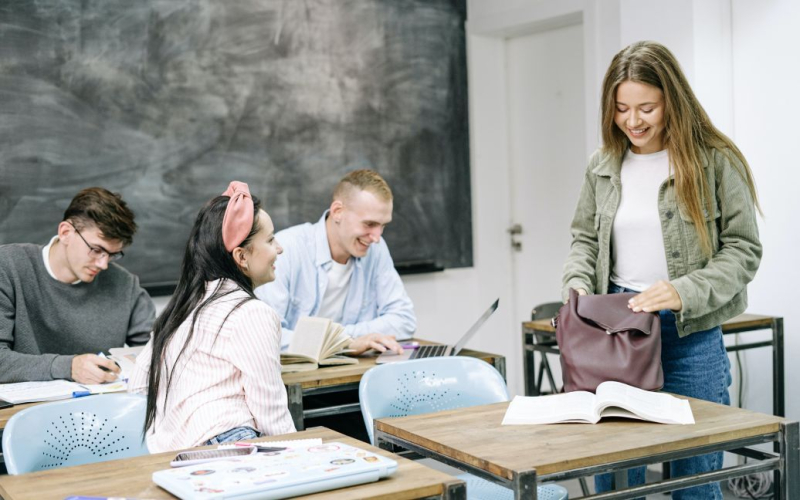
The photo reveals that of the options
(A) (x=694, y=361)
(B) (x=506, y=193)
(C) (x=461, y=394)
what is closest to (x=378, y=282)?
(C) (x=461, y=394)

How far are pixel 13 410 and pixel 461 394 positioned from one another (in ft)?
4.00

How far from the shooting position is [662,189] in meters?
2.37

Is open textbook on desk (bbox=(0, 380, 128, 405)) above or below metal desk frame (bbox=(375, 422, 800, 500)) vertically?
above

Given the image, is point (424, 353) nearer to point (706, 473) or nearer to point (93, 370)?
point (93, 370)

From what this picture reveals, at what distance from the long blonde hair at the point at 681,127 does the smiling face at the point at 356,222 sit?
4.11 ft

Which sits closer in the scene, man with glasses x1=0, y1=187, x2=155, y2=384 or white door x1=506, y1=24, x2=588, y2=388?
man with glasses x1=0, y1=187, x2=155, y2=384

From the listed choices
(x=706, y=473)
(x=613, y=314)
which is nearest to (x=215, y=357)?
(x=613, y=314)

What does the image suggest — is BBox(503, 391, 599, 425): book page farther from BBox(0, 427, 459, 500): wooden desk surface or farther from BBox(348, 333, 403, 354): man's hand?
BBox(348, 333, 403, 354): man's hand

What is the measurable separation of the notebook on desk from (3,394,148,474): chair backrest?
2.23 ft

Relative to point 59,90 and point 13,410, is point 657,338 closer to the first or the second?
point 13,410

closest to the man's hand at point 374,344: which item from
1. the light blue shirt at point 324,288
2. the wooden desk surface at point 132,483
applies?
the light blue shirt at point 324,288

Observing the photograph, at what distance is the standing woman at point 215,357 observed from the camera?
2020 millimetres

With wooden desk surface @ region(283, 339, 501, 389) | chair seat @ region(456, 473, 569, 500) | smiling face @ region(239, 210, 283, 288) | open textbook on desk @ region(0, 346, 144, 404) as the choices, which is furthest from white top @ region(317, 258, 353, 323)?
smiling face @ region(239, 210, 283, 288)

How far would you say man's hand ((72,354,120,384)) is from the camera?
2.77 meters
